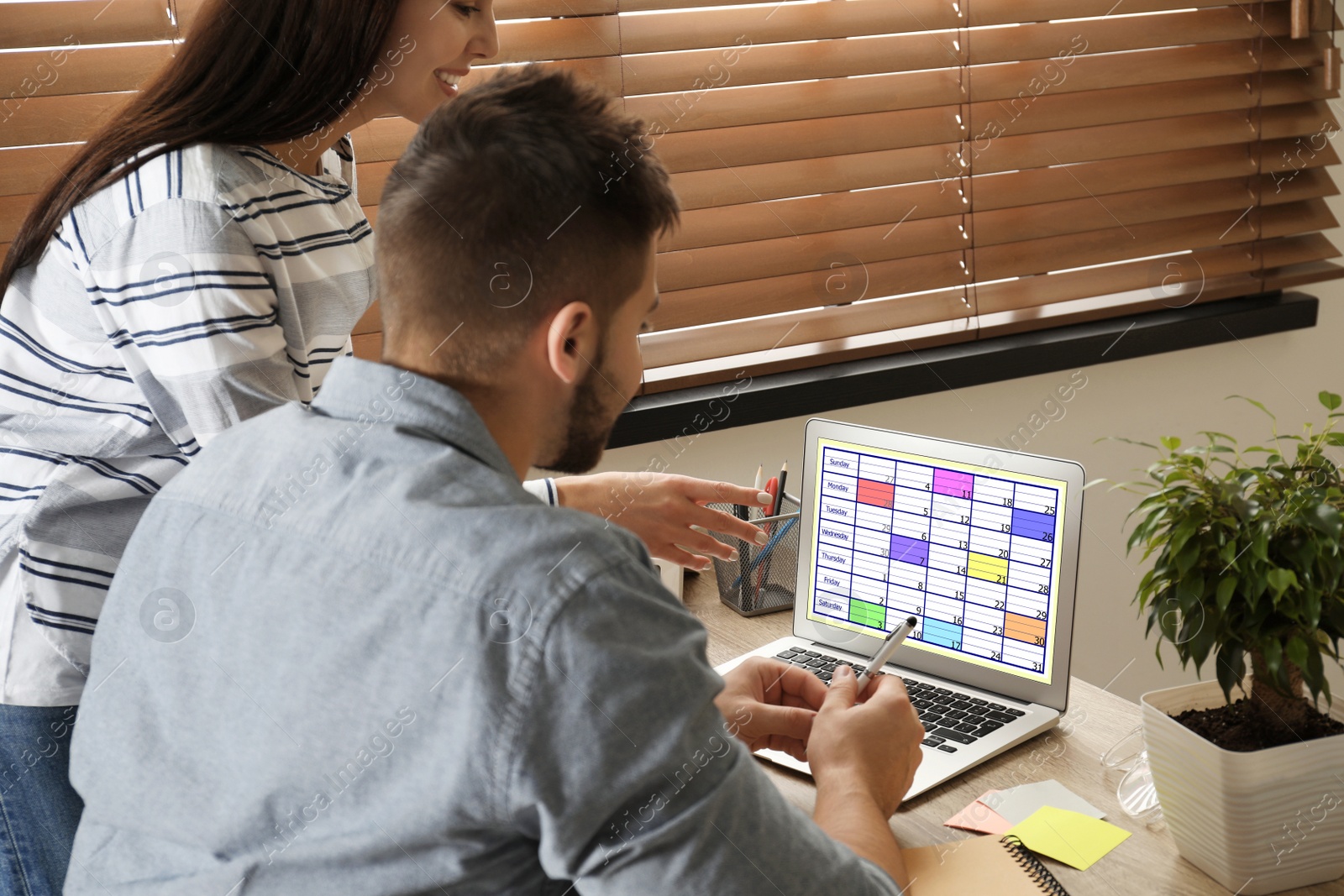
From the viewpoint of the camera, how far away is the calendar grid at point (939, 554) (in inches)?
50.0

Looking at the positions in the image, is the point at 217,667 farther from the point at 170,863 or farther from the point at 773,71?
the point at 773,71

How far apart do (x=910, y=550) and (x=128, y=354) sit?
875mm

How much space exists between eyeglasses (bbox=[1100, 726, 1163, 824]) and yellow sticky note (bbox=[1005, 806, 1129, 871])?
4 centimetres

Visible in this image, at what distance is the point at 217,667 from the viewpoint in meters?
0.69

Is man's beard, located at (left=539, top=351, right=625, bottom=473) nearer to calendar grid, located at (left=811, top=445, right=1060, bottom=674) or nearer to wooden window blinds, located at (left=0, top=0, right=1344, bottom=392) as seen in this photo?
calendar grid, located at (left=811, top=445, right=1060, bottom=674)

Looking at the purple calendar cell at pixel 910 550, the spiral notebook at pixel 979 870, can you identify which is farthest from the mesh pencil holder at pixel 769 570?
the spiral notebook at pixel 979 870

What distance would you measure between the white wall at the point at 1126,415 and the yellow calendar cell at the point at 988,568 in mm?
888

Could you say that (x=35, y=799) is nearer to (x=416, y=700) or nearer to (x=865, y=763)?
(x=416, y=700)

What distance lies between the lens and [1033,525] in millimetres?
1265

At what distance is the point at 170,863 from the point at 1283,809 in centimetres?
88

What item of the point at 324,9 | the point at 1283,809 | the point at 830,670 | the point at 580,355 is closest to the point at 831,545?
the point at 830,670

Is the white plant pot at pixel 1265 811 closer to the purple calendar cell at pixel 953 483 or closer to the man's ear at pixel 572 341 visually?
the purple calendar cell at pixel 953 483

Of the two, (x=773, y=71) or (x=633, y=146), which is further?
(x=773, y=71)

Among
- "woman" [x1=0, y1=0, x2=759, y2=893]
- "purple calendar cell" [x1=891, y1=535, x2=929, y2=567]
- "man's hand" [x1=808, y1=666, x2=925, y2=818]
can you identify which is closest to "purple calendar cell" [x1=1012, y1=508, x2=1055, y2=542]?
"purple calendar cell" [x1=891, y1=535, x2=929, y2=567]
